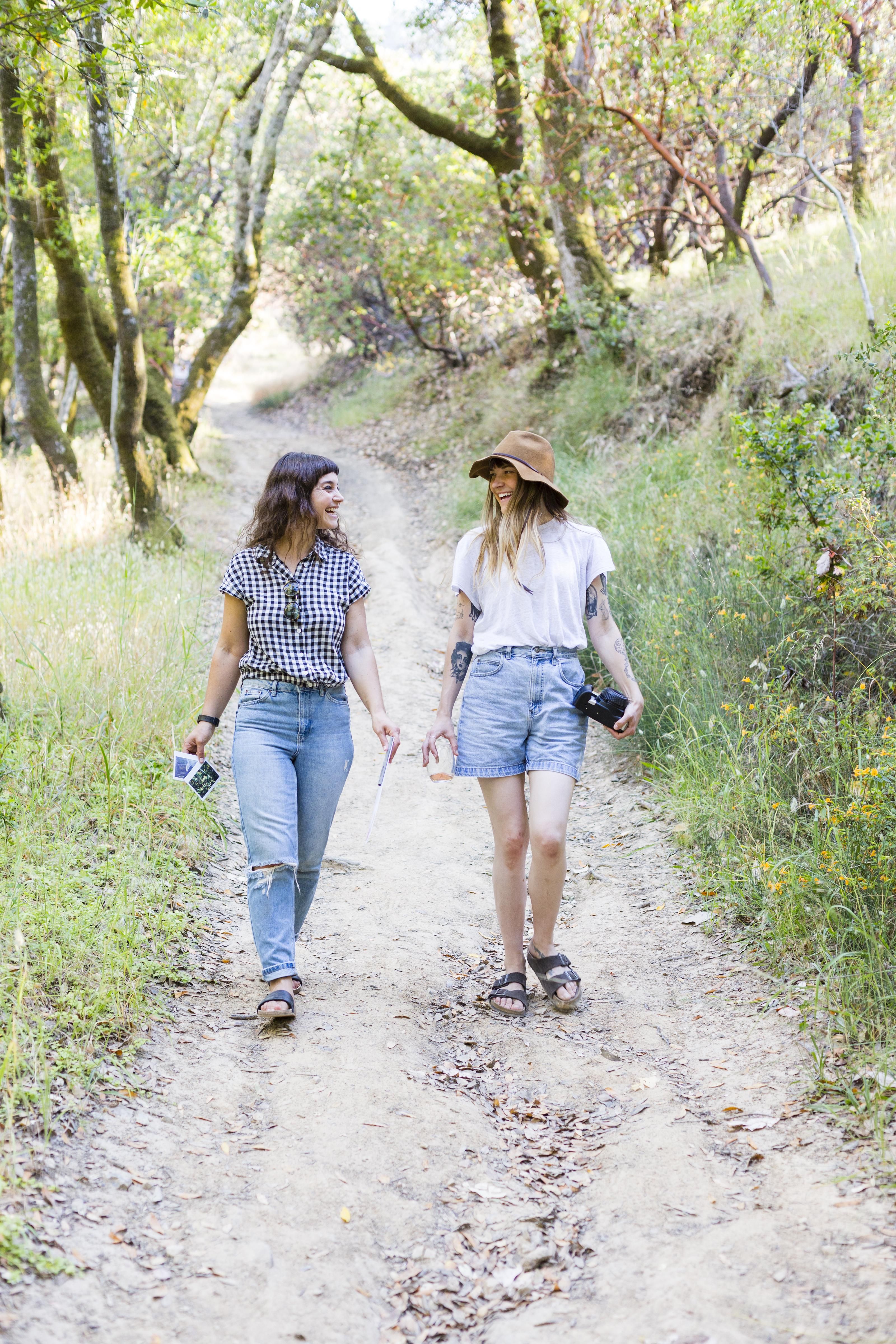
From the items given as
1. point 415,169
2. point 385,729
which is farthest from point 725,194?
point 415,169

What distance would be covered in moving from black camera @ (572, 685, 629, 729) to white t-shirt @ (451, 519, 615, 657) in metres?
0.20

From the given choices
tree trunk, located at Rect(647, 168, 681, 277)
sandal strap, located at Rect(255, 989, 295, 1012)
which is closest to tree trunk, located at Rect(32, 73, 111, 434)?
tree trunk, located at Rect(647, 168, 681, 277)

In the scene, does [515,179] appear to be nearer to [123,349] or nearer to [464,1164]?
[123,349]

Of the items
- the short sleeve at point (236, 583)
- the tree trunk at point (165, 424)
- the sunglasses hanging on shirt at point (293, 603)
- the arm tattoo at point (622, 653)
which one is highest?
the tree trunk at point (165, 424)

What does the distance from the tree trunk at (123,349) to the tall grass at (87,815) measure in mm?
2286

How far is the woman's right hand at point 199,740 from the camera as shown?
3.81 m

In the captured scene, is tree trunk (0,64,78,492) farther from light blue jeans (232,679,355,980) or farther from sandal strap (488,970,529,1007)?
sandal strap (488,970,529,1007)

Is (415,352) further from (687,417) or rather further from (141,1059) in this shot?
(141,1059)

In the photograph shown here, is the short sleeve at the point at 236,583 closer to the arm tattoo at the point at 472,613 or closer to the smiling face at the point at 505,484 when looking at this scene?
the arm tattoo at the point at 472,613

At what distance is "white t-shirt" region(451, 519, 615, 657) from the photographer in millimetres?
3797

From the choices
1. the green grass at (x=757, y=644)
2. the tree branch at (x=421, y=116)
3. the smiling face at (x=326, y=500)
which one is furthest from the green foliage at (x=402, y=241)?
the smiling face at (x=326, y=500)

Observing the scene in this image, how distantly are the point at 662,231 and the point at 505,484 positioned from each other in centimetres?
1098

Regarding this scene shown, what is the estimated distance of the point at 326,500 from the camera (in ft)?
12.8

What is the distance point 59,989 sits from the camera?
3475 mm
